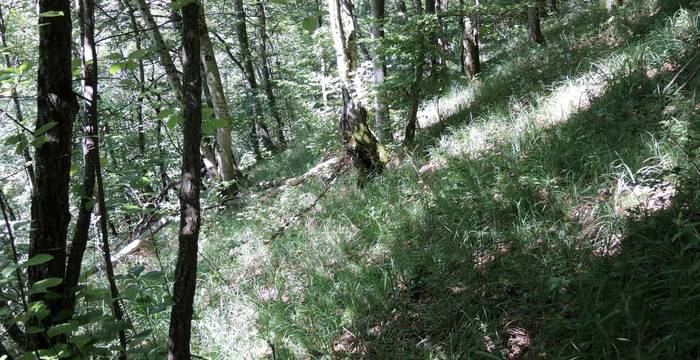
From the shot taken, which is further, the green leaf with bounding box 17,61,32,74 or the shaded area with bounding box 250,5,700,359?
the shaded area with bounding box 250,5,700,359

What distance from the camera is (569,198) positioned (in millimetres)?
3576

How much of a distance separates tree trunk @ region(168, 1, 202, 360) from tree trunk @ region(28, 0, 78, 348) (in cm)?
50

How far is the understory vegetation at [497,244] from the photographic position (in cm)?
242

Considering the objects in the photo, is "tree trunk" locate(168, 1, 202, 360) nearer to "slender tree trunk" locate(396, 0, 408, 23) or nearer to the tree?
the tree

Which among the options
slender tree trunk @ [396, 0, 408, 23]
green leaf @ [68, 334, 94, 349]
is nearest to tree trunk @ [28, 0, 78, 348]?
green leaf @ [68, 334, 94, 349]

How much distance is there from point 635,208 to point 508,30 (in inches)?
533

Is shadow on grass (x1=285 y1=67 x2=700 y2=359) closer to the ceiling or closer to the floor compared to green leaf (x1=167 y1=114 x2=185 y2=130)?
closer to the floor

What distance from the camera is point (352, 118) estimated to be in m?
5.91

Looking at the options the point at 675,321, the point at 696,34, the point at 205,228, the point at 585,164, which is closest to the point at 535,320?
the point at 675,321

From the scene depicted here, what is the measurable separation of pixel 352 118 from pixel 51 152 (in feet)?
14.5

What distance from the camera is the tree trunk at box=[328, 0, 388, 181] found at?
19.4 ft

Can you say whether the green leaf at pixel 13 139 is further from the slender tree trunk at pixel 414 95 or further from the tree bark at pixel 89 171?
the slender tree trunk at pixel 414 95

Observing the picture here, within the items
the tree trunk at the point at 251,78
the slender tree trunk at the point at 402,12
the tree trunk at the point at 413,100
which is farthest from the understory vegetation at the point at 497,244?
the tree trunk at the point at 251,78

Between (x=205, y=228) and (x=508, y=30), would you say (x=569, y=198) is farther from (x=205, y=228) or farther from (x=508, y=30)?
(x=508, y=30)
